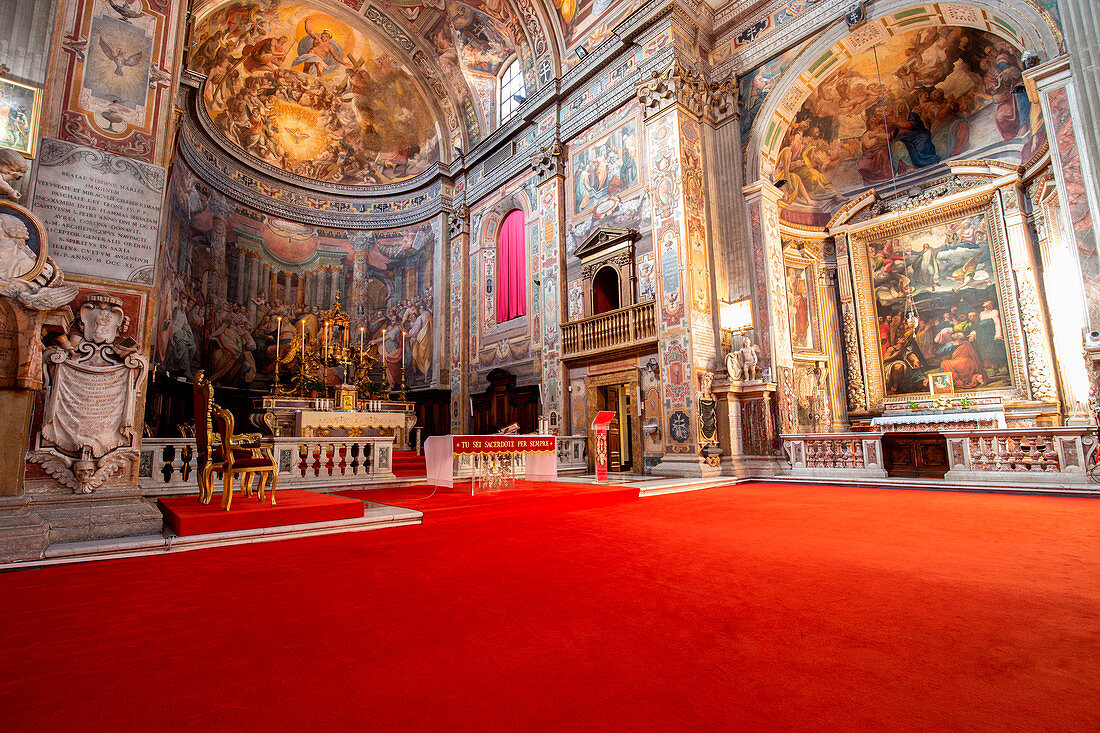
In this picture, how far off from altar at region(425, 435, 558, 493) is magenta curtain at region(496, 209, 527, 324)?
567 centimetres

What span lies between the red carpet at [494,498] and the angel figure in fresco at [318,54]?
14.8m

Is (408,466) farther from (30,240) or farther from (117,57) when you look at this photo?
(117,57)

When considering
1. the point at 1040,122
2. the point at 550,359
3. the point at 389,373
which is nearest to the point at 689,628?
the point at 550,359

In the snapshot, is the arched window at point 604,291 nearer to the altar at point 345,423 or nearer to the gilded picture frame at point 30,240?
the altar at point 345,423

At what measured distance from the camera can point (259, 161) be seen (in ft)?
51.9

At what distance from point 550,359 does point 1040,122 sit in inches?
427

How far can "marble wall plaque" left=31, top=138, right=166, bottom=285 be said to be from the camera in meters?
4.36

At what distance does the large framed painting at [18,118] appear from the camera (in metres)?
4.30

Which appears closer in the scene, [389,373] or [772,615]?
[772,615]

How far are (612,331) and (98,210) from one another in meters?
8.78

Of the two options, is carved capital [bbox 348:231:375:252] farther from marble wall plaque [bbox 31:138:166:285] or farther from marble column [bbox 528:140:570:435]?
marble wall plaque [bbox 31:138:166:285]

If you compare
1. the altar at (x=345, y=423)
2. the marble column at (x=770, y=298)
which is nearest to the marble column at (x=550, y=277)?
the altar at (x=345, y=423)

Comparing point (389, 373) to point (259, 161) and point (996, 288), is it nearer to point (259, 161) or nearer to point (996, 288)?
point (259, 161)

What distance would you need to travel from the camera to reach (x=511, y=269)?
14.8 meters
